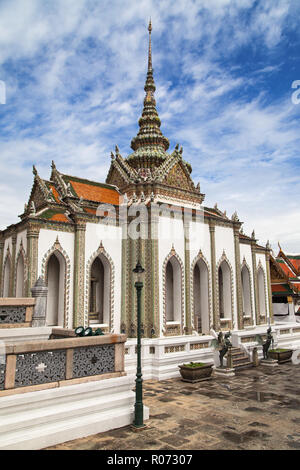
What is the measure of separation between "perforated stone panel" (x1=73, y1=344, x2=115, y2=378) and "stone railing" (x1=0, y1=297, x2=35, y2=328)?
14.4ft

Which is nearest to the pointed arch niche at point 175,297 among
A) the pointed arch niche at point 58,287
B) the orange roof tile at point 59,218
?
the pointed arch niche at point 58,287

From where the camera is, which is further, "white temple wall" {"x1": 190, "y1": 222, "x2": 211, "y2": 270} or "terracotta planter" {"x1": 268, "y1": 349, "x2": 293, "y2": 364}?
"white temple wall" {"x1": 190, "y1": 222, "x2": 211, "y2": 270}

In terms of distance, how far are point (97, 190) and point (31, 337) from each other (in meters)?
12.4

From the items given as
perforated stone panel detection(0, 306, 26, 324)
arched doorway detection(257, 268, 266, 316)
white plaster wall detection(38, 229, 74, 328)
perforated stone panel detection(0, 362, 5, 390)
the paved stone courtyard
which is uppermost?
white plaster wall detection(38, 229, 74, 328)

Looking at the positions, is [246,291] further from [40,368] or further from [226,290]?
[40,368]

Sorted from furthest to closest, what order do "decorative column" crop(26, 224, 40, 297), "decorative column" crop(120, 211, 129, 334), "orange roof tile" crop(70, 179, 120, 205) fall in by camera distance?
"orange roof tile" crop(70, 179, 120, 205), "decorative column" crop(120, 211, 129, 334), "decorative column" crop(26, 224, 40, 297)

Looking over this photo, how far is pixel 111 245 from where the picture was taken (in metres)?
18.5

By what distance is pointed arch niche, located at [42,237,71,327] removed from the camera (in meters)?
16.6

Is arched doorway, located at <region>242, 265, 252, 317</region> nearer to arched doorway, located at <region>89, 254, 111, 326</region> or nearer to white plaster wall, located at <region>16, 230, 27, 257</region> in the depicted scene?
arched doorway, located at <region>89, 254, 111, 326</region>

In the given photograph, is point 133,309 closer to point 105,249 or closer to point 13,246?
point 105,249

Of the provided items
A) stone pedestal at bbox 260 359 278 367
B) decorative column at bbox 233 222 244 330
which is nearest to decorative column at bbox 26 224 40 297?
stone pedestal at bbox 260 359 278 367

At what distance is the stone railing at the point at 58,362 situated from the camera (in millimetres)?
7121

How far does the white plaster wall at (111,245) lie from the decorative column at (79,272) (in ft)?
1.16
